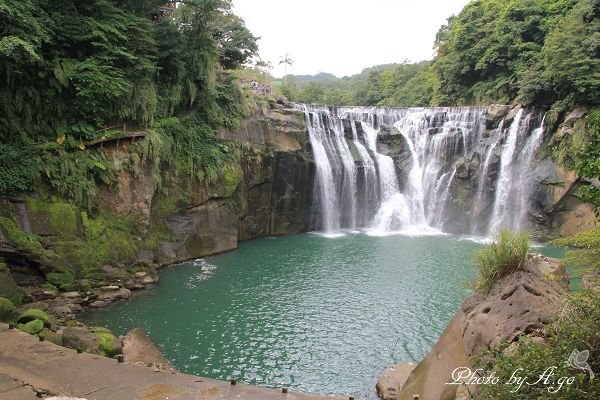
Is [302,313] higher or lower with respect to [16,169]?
lower

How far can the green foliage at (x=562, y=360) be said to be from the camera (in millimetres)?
3727

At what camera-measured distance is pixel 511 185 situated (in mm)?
24984

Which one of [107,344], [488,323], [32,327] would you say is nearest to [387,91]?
[107,344]

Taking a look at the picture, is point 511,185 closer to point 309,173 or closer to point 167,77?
point 309,173

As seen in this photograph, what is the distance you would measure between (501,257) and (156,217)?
14.2 metres

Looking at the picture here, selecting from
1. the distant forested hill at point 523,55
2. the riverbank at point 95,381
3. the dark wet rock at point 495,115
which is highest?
the distant forested hill at point 523,55

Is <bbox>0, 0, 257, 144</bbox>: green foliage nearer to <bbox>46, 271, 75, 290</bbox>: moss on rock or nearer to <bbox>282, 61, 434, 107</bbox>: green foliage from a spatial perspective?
<bbox>46, 271, 75, 290</bbox>: moss on rock

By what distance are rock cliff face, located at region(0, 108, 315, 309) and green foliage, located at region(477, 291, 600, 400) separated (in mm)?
11611

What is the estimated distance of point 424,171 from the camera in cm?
2788

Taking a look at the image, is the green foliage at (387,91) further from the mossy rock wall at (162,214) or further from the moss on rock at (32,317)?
the moss on rock at (32,317)

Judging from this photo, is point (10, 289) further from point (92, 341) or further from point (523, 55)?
point (523, 55)

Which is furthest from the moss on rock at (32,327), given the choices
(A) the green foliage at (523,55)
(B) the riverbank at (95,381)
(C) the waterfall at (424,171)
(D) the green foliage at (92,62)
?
(A) the green foliage at (523,55)

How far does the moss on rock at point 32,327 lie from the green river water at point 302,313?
93.2 inches

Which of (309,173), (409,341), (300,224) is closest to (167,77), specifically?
(309,173)
